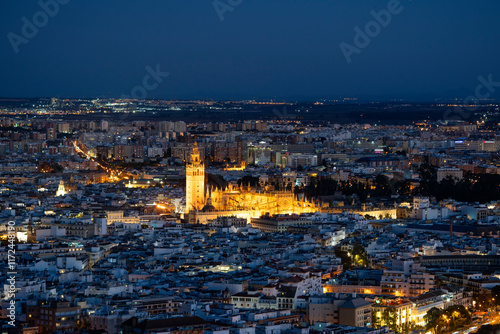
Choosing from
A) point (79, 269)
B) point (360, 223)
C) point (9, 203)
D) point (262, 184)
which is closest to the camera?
point (79, 269)

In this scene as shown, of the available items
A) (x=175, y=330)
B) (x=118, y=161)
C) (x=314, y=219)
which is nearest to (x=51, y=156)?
(x=118, y=161)

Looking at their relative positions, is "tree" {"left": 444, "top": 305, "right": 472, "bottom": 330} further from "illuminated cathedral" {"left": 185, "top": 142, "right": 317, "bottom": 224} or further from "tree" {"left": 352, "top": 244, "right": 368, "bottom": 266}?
"illuminated cathedral" {"left": 185, "top": 142, "right": 317, "bottom": 224}

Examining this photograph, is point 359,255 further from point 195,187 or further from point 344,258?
point 195,187

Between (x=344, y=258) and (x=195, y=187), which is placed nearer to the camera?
(x=344, y=258)

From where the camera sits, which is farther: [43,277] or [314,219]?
[314,219]

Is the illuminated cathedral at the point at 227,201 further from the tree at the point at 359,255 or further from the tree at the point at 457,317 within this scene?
the tree at the point at 457,317

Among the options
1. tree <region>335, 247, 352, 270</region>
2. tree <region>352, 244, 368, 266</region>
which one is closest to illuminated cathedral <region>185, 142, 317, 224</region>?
tree <region>335, 247, 352, 270</region>

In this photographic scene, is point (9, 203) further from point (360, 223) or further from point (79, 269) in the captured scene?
point (79, 269)

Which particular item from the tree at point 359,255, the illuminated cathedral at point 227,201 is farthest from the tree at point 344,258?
the illuminated cathedral at point 227,201

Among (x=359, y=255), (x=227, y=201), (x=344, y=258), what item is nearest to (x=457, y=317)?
(x=344, y=258)
